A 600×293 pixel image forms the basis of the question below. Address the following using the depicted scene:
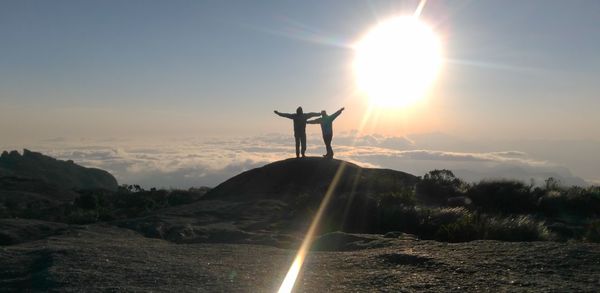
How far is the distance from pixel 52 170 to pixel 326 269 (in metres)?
80.8

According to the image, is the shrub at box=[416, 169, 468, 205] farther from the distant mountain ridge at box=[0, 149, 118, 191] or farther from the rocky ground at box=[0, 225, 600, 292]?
the distant mountain ridge at box=[0, 149, 118, 191]

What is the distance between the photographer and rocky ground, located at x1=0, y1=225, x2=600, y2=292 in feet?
18.6

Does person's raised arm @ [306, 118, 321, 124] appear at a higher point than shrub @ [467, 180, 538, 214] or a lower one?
higher

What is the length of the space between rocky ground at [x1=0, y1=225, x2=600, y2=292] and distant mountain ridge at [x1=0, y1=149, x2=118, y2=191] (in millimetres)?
65270

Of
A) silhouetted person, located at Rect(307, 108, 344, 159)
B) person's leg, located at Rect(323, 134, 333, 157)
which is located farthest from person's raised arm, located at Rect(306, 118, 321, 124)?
person's leg, located at Rect(323, 134, 333, 157)

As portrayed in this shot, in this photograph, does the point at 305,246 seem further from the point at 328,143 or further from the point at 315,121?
the point at 328,143

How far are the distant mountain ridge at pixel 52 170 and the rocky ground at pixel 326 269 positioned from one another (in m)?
65.3

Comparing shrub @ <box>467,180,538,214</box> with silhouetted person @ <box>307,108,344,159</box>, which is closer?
shrub @ <box>467,180,538,214</box>

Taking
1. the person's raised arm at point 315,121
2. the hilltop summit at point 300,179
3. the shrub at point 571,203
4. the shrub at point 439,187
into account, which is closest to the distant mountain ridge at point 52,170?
the hilltop summit at point 300,179

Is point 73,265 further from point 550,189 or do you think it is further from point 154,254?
point 550,189

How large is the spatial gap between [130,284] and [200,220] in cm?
884

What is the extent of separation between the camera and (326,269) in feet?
22.7

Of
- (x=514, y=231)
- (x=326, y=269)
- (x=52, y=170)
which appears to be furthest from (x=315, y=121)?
(x=52, y=170)

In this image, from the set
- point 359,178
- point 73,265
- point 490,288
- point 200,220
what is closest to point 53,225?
point 200,220
